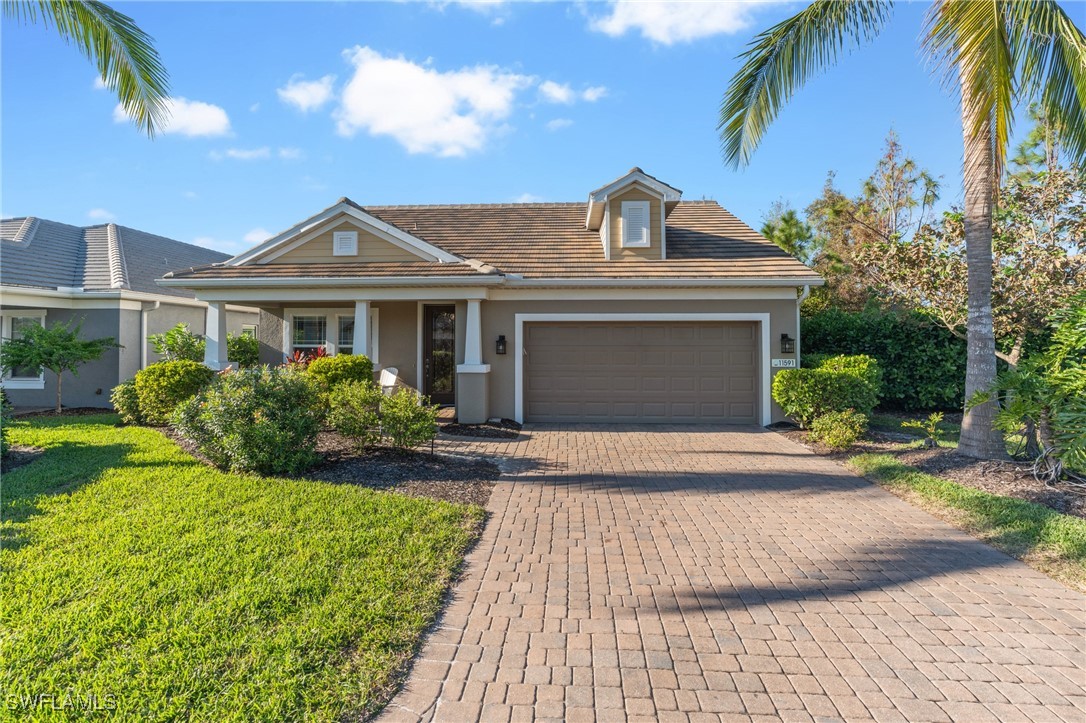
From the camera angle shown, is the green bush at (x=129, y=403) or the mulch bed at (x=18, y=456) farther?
the green bush at (x=129, y=403)

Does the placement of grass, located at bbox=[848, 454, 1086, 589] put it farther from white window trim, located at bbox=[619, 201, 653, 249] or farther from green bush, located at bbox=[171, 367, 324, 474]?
green bush, located at bbox=[171, 367, 324, 474]

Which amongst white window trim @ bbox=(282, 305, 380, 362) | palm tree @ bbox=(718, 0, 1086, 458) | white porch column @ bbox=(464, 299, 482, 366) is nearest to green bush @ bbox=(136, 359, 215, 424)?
white window trim @ bbox=(282, 305, 380, 362)

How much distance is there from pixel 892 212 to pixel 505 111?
667 inches

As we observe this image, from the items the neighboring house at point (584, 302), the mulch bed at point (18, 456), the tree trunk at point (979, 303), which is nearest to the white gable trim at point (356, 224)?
the neighboring house at point (584, 302)

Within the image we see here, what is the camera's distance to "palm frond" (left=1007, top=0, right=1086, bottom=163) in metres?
6.22

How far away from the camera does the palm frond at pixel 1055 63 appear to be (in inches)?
245

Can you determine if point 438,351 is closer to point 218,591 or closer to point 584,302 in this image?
point 584,302

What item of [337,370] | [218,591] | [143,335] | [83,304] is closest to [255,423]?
[337,370]

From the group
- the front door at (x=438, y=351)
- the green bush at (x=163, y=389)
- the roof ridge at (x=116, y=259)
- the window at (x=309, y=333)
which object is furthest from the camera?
the roof ridge at (x=116, y=259)

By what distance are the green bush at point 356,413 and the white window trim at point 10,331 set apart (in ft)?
39.0

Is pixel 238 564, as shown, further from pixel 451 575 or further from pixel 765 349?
pixel 765 349

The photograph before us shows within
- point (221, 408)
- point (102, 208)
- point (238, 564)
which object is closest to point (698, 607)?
point (238, 564)

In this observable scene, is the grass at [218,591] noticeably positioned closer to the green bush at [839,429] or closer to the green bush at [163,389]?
the green bush at [163,389]

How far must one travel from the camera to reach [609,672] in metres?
2.95
